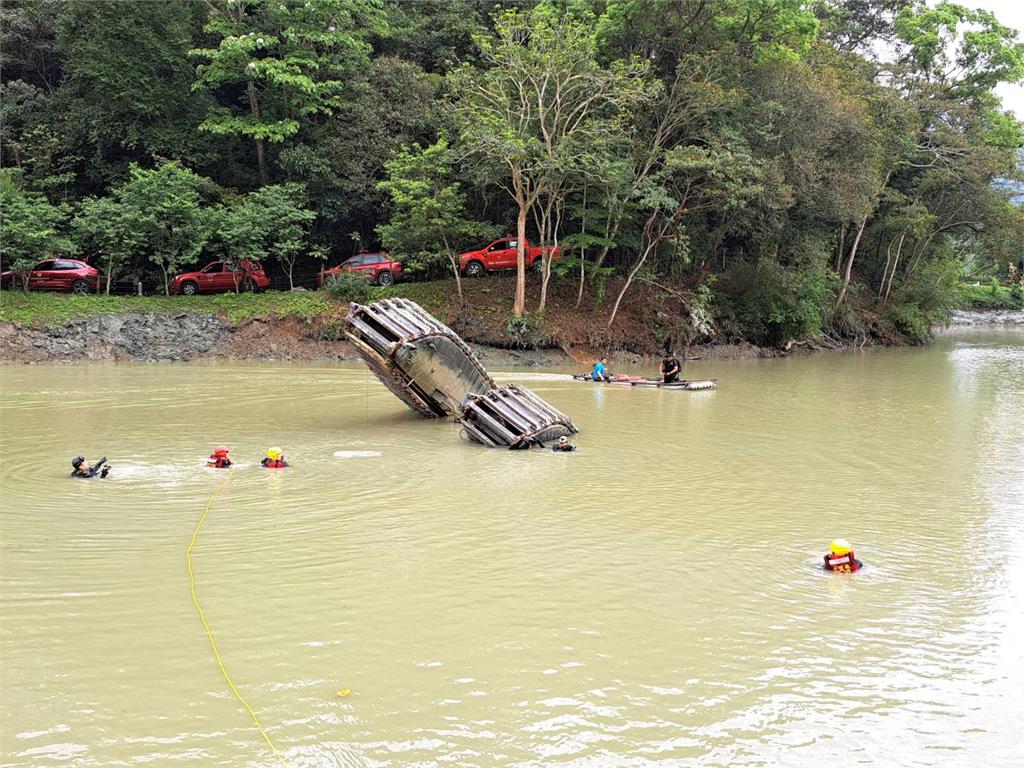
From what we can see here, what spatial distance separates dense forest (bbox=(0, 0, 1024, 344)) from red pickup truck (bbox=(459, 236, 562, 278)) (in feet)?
1.95

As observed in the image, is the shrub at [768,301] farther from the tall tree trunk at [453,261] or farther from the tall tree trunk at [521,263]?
the tall tree trunk at [453,261]

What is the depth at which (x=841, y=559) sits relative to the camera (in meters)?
7.36

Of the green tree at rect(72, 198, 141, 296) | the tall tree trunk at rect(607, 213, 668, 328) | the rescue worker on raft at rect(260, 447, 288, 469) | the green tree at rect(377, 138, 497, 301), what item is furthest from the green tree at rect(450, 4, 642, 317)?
the rescue worker on raft at rect(260, 447, 288, 469)

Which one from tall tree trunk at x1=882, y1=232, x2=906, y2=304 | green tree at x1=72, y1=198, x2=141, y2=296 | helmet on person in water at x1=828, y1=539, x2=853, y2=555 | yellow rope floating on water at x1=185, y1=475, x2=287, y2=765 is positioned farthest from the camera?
tall tree trunk at x1=882, y1=232, x2=906, y2=304

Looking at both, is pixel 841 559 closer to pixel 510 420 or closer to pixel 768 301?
pixel 510 420

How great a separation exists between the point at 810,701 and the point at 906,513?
515 cm

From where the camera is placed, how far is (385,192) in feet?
108

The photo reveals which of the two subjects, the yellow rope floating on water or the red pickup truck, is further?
the red pickup truck

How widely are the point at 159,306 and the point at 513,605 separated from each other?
2580cm

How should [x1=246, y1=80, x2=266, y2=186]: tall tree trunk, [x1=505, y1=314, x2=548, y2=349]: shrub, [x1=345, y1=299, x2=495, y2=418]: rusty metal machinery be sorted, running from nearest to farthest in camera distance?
[x1=345, y1=299, x2=495, y2=418]: rusty metal machinery
[x1=505, y1=314, x2=548, y2=349]: shrub
[x1=246, y1=80, x2=266, y2=186]: tall tree trunk

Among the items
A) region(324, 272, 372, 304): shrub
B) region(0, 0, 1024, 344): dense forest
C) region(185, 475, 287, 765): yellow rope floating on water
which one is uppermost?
region(0, 0, 1024, 344): dense forest

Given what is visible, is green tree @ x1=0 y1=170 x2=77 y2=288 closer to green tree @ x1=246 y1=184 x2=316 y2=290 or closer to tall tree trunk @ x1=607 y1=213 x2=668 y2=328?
green tree @ x1=246 y1=184 x2=316 y2=290

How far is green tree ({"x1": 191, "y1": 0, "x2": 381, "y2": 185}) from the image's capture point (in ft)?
102

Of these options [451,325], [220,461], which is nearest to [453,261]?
[451,325]
